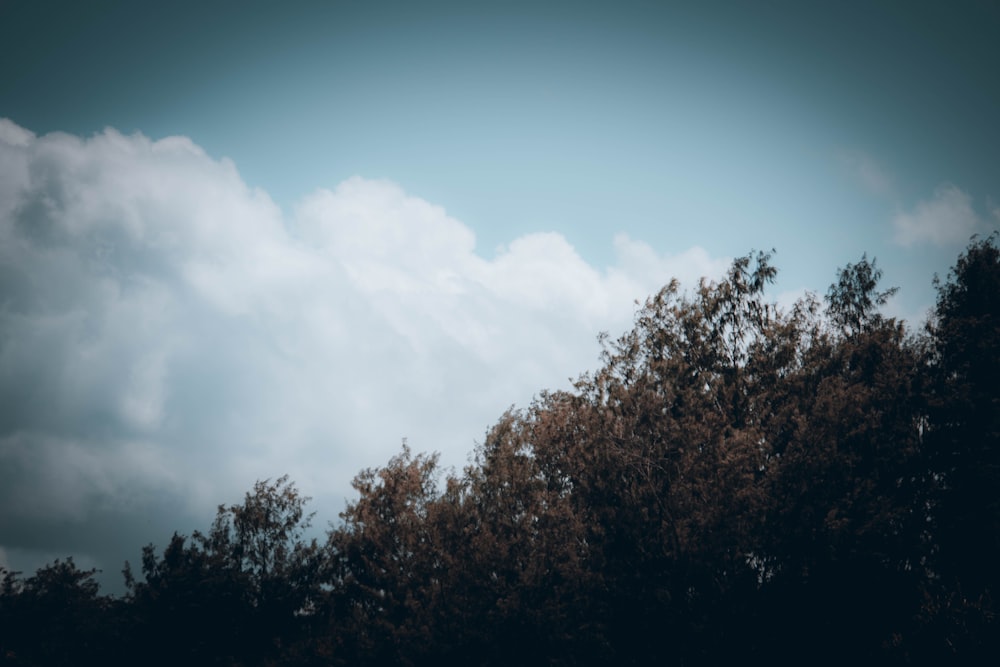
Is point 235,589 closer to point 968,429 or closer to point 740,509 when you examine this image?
point 740,509

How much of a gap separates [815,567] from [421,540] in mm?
18496

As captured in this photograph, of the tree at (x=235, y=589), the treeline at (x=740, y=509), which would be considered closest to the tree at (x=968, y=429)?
the treeline at (x=740, y=509)

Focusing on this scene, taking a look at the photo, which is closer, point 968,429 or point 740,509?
point 740,509

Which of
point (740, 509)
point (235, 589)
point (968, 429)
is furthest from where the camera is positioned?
point (235, 589)

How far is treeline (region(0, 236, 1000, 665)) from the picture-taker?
808 inches

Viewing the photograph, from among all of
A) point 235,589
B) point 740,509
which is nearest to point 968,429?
point 740,509

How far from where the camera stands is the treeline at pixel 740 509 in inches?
808

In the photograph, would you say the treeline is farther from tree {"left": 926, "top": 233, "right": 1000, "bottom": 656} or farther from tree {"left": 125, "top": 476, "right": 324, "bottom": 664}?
tree {"left": 125, "top": 476, "right": 324, "bottom": 664}

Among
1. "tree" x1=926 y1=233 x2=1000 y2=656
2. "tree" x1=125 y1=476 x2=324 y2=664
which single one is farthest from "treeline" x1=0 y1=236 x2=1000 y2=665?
"tree" x1=125 y1=476 x2=324 y2=664

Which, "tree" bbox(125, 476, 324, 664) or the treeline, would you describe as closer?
the treeline

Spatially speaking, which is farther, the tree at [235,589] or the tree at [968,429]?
the tree at [235,589]

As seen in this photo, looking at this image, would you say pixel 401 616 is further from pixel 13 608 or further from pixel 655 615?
pixel 13 608

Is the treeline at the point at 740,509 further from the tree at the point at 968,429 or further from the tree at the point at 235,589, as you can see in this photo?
the tree at the point at 235,589

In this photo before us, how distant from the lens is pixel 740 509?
20125 millimetres
